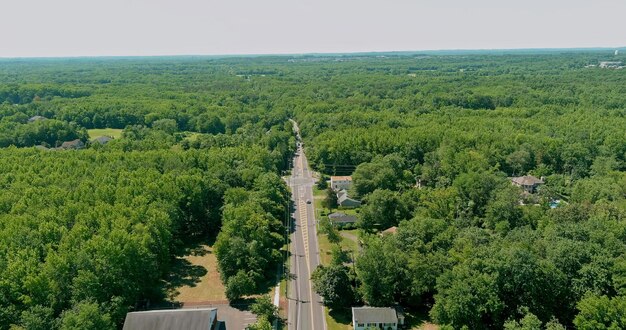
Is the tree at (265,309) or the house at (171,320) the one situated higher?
the house at (171,320)

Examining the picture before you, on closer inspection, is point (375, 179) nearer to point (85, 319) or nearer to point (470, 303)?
point (470, 303)

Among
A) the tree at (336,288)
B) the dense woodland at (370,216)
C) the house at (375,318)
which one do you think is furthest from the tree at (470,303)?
the tree at (336,288)

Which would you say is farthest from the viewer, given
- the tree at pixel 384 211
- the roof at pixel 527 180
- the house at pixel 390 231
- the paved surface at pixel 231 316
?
the roof at pixel 527 180

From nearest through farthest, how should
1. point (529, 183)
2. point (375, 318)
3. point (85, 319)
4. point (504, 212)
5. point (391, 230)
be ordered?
point (85, 319) < point (375, 318) < point (504, 212) < point (391, 230) < point (529, 183)

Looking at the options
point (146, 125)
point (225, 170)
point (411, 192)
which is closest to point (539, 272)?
point (411, 192)

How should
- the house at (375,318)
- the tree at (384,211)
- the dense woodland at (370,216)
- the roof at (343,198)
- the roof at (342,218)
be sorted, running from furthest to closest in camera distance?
the roof at (343,198)
the roof at (342,218)
the tree at (384,211)
the house at (375,318)
the dense woodland at (370,216)

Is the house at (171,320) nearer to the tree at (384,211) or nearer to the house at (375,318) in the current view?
the house at (375,318)

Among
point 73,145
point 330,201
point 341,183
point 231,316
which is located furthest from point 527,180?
point 73,145
